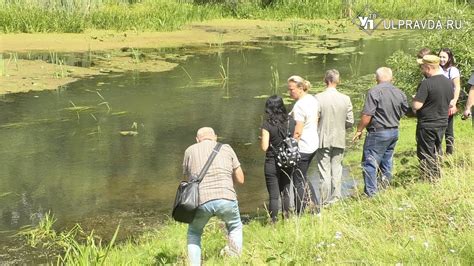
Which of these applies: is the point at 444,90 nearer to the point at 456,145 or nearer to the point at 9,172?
the point at 456,145

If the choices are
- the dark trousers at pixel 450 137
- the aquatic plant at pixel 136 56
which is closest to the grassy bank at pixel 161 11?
the aquatic plant at pixel 136 56

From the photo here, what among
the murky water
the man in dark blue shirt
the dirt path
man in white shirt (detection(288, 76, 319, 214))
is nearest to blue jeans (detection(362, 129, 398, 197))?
the man in dark blue shirt

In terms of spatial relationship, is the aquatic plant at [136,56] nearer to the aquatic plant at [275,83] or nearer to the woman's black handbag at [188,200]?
the aquatic plant at [275,83]

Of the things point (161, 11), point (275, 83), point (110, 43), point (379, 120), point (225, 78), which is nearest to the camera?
point (379, 120)

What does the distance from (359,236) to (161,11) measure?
26.5m

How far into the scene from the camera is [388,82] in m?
7.60

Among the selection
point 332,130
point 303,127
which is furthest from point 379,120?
point 303,127

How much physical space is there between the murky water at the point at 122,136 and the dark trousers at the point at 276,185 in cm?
181

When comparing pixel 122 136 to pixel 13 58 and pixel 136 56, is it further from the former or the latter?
pixel 13 58

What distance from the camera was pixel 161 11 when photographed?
3109cm

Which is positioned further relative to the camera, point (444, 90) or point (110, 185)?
point (110, 185)

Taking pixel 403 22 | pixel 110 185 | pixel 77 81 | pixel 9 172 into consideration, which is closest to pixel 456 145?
pixel 110 185

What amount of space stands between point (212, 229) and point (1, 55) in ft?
52.7

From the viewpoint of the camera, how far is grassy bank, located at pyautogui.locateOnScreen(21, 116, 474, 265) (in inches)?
207
